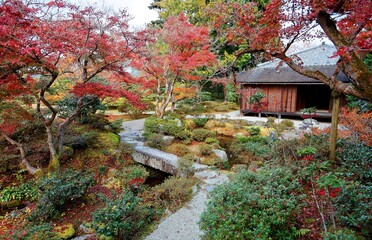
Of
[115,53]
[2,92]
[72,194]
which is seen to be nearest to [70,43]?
[115,53]

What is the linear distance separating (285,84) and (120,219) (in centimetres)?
1195

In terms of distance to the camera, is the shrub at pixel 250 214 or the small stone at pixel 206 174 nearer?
the shrub at pixel 250 214

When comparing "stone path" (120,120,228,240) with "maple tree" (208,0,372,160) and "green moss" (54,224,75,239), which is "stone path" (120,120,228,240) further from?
"maple tree" (208,0,372,160)

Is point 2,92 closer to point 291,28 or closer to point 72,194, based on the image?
point 72,194

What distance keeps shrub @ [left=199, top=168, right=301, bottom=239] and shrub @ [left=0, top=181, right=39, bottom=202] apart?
4.59 metres

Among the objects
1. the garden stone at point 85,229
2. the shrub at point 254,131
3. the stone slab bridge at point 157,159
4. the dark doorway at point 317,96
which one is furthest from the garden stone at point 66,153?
the dark doorway at point 317,96

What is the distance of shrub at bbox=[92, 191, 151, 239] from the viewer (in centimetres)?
317

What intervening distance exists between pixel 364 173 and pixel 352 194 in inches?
42.4

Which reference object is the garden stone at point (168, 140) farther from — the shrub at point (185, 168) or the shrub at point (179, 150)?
the shrub at point (185, 168)

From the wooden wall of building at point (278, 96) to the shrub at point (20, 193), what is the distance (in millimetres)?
10892

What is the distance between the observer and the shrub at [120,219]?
3.17 metres

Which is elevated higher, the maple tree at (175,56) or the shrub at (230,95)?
the maple tree at (175,56)

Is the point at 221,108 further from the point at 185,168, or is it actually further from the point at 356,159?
the point at 356,159

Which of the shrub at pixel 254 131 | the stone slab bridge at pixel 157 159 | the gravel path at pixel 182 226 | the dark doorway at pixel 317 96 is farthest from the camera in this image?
the dark doorway at pixel 317 96
